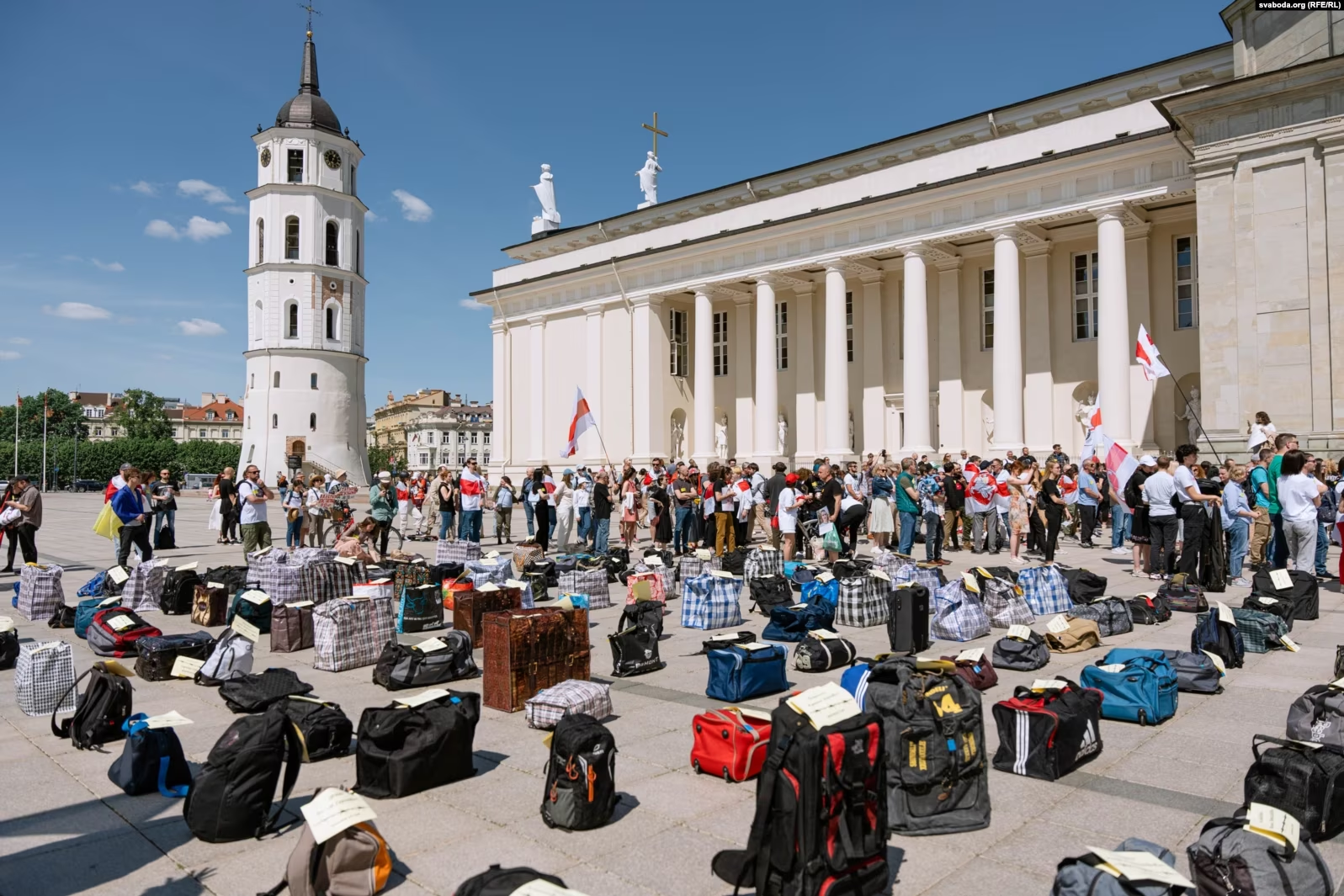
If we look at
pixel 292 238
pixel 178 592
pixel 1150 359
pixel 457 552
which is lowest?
pixel 178 592

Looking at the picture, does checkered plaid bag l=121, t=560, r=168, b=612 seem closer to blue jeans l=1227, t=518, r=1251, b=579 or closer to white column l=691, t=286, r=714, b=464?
blue jeans l=1227, t=518, r=1251, b=579

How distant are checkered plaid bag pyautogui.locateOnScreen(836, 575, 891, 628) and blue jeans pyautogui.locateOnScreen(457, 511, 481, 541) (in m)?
10.5

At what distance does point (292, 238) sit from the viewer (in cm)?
6600

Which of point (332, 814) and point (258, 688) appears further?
point (258, 688)

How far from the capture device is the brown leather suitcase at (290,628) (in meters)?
9.18

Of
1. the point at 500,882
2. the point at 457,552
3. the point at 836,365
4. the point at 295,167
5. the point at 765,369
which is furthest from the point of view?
the point at 295,167

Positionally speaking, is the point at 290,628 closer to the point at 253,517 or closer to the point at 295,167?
the point at 253,517

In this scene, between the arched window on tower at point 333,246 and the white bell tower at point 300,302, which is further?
the arched window on tower at point 333,246

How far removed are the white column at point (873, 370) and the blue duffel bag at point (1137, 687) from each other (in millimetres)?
28174

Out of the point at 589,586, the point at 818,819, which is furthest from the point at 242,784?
the point at 589,586

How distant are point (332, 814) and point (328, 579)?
25.5 ft

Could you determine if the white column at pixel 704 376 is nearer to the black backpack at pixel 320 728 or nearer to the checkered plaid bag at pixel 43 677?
the checkered plaid bag at pixel 43 677

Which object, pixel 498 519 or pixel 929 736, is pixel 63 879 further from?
pixel 498 519

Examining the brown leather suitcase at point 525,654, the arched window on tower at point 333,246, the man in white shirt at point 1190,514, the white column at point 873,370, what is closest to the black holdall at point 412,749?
the brown leather suitcase at point 525,654
